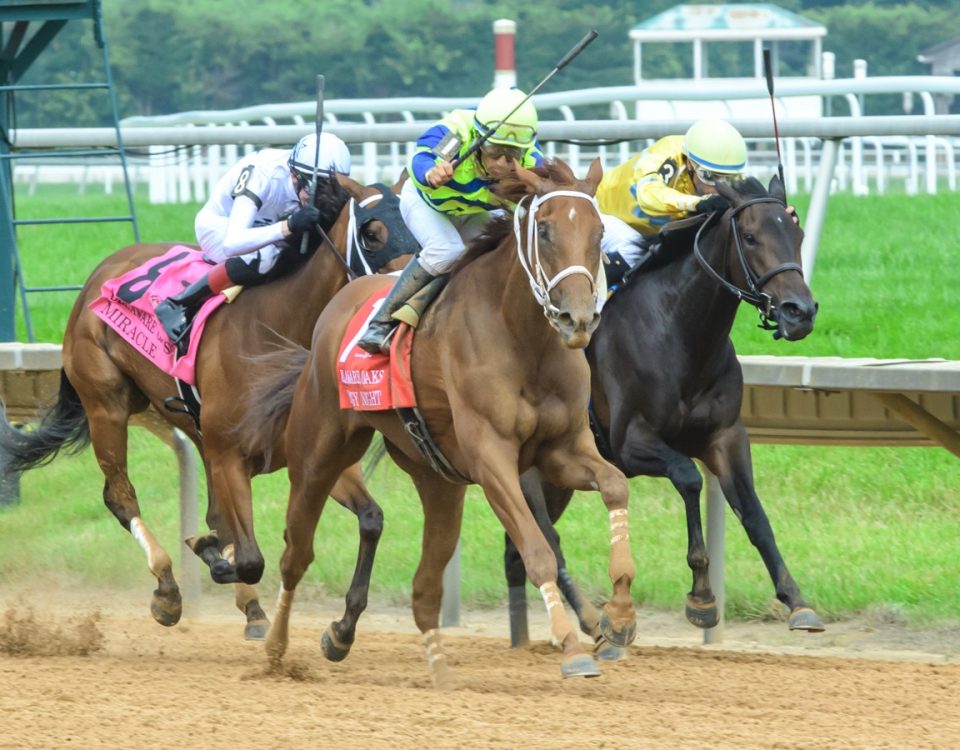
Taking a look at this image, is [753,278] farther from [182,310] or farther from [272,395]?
[182,310]

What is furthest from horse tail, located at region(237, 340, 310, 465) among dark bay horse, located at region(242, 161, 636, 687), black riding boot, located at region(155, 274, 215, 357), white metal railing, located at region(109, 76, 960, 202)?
white metal railing, located at region(109, 76, 960, 202)

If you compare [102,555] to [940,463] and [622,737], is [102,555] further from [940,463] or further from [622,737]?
[622,737]

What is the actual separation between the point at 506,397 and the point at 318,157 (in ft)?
6.27

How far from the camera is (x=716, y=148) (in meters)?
6.52

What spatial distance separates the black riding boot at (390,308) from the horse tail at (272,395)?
27.1 inches

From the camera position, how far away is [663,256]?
21.9ft

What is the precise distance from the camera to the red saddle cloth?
5699 mm

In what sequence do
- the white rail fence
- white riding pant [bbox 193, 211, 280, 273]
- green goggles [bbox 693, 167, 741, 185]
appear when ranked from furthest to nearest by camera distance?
the white rail fence < white riding pant [bbox 193, 211, 280, 273] < green goggles [bbox 693, 167, 741, 185]

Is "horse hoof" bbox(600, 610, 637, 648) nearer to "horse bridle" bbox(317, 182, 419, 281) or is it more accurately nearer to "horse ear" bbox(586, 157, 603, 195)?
"horse ear" bbox(586, 157, 603, 195)

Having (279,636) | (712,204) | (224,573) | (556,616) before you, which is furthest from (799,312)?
(224,573)

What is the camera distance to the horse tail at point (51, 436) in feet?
25.7

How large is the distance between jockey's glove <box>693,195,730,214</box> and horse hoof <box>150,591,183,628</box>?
2.59m

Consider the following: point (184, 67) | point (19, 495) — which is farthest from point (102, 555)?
point (184, 67)

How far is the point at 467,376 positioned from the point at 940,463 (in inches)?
157
